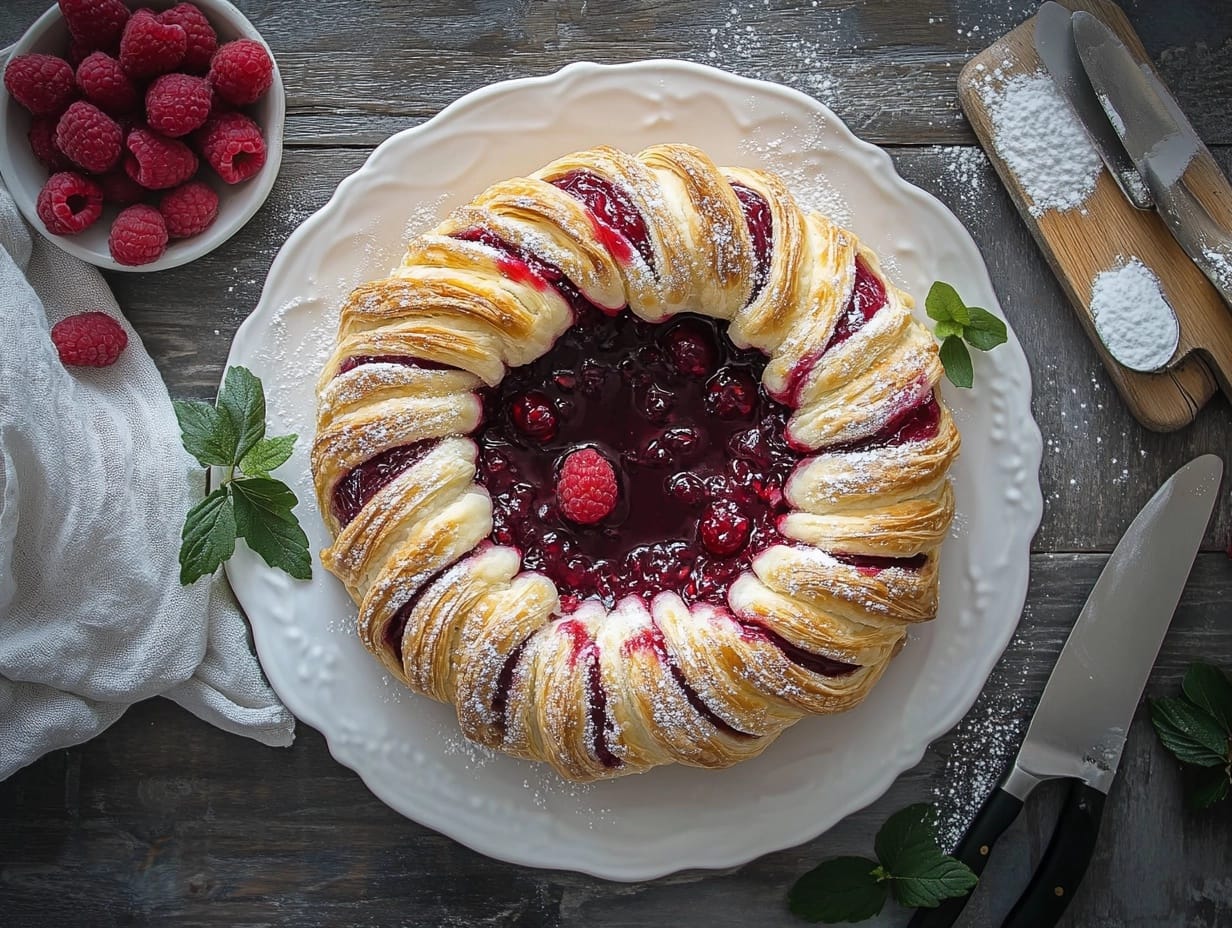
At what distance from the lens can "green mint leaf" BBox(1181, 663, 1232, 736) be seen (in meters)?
1.70

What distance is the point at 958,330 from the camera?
154 cm

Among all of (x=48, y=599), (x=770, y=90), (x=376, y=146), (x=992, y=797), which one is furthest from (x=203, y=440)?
(x=992, y=797)

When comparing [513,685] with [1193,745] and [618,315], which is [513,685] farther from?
[1193,745]

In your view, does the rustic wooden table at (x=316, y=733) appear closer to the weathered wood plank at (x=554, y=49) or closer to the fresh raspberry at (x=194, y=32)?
the weathered wood plank at (x=554, y=49)

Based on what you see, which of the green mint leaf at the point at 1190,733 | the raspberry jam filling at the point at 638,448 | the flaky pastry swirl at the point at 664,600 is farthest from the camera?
the green mint leaf at the point at 1190,733

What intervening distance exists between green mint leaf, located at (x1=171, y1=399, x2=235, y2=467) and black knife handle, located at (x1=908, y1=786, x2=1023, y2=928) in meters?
1.32

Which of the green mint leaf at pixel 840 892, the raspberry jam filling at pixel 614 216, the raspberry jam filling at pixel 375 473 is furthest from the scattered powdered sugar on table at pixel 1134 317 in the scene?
the raspberry jam filling at pixel 375 473

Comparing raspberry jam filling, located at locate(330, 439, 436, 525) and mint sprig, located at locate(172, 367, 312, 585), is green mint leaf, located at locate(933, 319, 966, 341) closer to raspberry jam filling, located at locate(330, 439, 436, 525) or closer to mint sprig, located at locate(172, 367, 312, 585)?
raspberry jam filling, located at locate(330, 439, 436, 525)

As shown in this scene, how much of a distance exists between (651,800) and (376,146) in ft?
3.85

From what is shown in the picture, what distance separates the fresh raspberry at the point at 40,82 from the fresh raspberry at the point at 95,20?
0.05 meters

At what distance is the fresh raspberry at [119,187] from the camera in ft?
5.20

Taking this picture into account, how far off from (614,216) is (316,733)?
999mm

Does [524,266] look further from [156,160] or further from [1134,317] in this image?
[1134,317]

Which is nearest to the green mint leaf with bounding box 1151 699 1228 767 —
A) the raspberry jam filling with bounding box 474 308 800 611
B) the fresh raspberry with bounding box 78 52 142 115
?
the raspberry jam filling with bounding box 474 308 800 611
